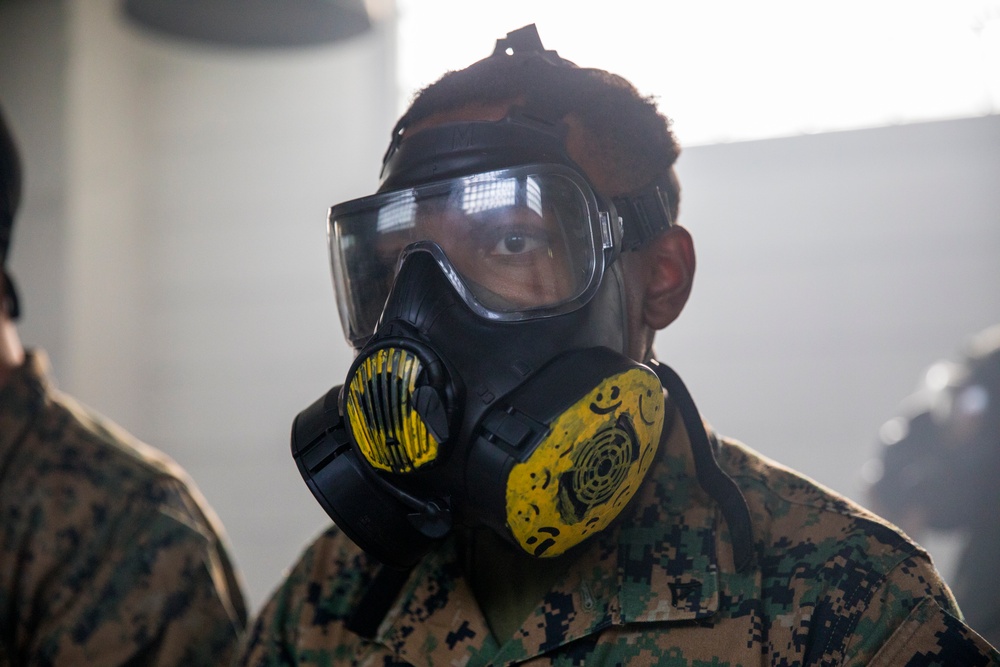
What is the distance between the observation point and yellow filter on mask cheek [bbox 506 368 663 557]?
1107 mm

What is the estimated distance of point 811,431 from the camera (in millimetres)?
3895

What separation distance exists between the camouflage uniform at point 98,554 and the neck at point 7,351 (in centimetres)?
4

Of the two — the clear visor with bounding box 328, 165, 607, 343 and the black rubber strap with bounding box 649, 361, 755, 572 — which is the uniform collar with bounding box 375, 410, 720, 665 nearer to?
the black rubber strap with bounding box 649, 361, 755, 572

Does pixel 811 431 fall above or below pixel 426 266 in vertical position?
below

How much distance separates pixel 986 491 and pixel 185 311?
12.0 ft

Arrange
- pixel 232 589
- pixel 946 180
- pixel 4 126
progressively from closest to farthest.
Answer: pixel 232 589 → pixel 4 126 → pixel 946 180

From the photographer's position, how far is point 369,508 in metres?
1.21

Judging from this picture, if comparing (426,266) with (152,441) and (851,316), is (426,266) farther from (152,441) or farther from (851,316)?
(152,441)

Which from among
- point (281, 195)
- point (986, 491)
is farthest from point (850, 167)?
point (281, 195)

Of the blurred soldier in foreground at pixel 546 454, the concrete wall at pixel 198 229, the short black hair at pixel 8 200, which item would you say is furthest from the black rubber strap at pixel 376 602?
the concrete wall at pixel 198 229

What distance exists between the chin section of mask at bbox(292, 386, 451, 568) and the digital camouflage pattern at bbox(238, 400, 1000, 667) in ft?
0.55

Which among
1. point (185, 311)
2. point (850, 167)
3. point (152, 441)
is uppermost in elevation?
point (850, 167)

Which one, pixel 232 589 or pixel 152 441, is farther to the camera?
pixel 152 441

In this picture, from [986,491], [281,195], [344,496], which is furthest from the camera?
[281,195]
